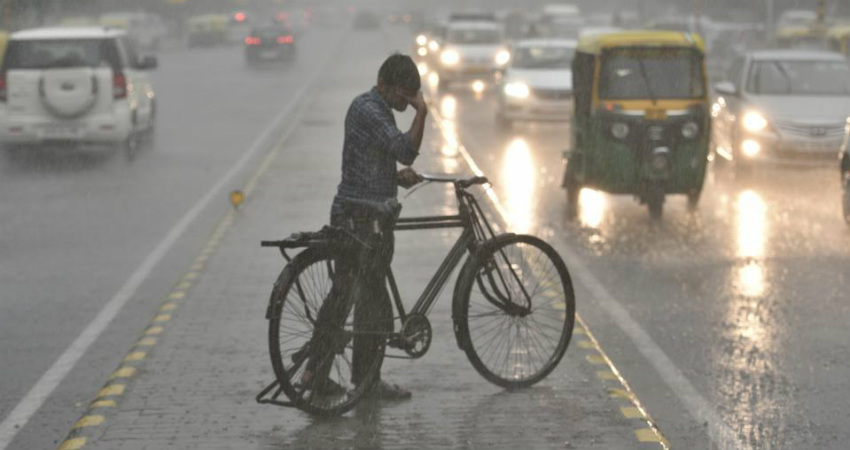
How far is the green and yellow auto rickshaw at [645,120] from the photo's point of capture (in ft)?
51.8

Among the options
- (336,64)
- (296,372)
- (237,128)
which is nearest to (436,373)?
(296,372)

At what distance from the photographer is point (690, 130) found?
51.9 ft

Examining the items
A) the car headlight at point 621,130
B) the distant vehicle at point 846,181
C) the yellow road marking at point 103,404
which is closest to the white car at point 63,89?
the car headlight at point 621,130

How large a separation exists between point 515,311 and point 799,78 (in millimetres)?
13163

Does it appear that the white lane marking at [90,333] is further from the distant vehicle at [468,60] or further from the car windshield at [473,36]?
the car windshield at [473,36]

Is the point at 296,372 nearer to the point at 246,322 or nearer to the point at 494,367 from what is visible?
the point at 494,367

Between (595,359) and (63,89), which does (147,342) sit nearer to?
(595,359)

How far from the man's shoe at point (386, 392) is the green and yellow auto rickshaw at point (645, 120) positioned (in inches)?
321

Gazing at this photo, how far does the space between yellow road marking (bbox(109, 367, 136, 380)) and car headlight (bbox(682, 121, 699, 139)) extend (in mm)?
8352

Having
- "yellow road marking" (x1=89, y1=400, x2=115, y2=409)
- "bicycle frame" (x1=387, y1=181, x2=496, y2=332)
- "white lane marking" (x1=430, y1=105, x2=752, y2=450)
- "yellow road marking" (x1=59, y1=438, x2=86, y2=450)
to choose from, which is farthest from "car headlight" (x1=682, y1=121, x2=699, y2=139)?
"yellow road marking" (x1=59, y1=438, x2=86, y2=450)

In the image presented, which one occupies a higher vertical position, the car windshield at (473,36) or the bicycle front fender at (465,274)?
the bicycle front fender at (465,274)

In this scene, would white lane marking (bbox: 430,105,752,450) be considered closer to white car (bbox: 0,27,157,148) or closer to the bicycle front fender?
the bicycle front fender

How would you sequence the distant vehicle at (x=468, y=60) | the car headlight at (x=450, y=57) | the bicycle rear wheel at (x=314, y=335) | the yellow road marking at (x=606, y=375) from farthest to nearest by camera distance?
the distant vehicle at (x=468, y=60)
the car headlight at (x=450, y=57)
the yellow road marking at (x=606, y=375)
the bicycle rear wheel at (x=314, y=335)

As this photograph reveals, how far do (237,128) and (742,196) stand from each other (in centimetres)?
1348
